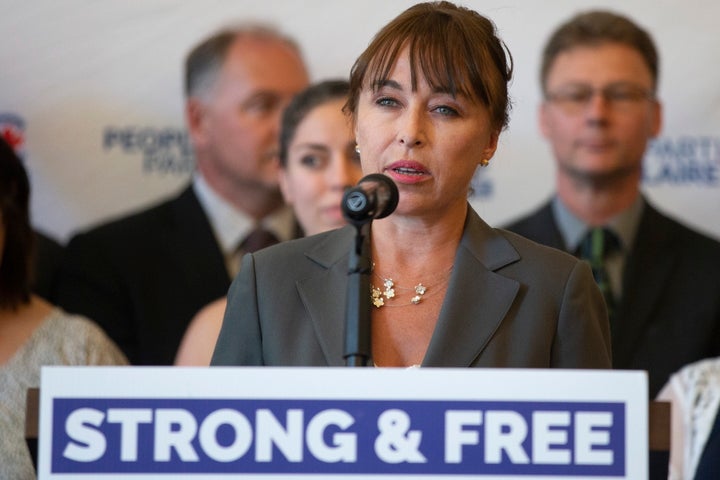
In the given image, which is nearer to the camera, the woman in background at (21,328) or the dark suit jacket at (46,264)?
the woman in background at (21,328)

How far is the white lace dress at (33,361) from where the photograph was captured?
3219 millimetres

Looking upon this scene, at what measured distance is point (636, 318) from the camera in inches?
170

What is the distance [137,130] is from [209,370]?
8.97 feet

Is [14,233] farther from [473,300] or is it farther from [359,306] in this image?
[359,306]

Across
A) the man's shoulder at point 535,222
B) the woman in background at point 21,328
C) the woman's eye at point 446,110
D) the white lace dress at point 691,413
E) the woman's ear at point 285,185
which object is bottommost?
the white lace dress at point 691,413

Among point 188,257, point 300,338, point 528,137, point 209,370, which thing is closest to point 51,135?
point 188,257

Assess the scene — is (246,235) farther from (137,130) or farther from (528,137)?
(528,137)

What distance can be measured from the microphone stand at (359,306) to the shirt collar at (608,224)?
263cm

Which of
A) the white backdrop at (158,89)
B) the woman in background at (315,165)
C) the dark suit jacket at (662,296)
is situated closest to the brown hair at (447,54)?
the woman in background at (315,165)

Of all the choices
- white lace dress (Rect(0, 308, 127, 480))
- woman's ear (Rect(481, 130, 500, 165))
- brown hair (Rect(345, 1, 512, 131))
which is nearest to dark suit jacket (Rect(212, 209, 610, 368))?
woman's ear (Rect(481, 130, 500, 165))

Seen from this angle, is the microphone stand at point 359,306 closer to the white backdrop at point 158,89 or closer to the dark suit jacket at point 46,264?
the white backdrop at point 158,89

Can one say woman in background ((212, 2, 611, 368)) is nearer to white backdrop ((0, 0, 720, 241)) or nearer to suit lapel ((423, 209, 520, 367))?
suit lapel ((423, 209, 520, 367))

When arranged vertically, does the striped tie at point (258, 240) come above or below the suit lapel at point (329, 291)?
above

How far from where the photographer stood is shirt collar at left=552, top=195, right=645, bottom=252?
4383mm
